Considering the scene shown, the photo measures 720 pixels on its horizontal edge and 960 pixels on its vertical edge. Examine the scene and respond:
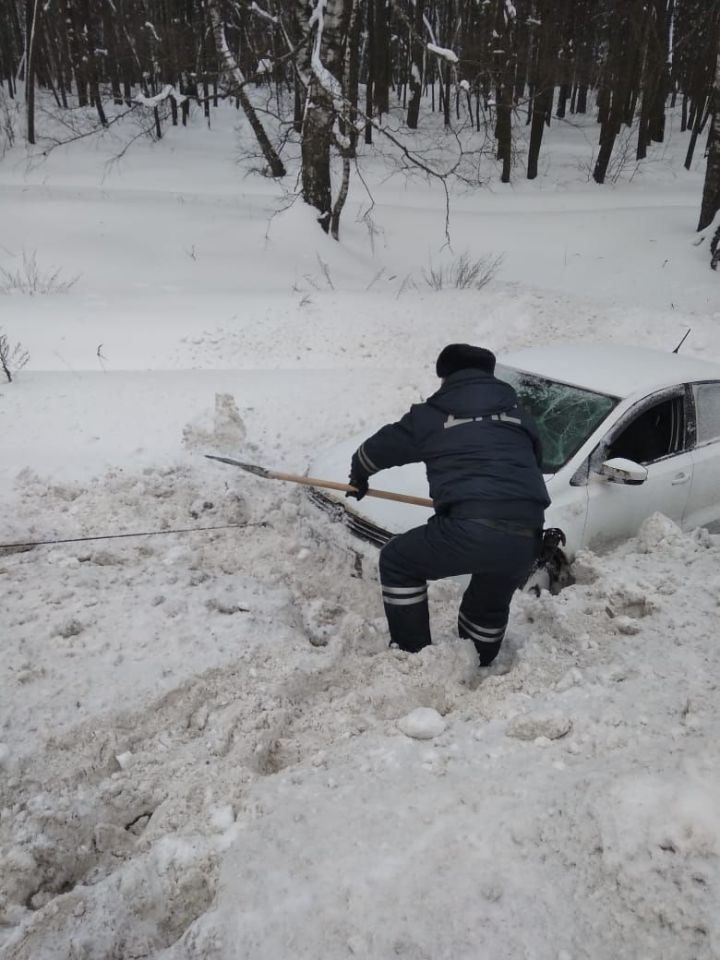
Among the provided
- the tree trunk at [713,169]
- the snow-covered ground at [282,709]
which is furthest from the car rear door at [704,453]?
the tree trunk at [713,169]

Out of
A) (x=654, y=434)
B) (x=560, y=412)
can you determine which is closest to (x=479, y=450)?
(x=560, y=412)

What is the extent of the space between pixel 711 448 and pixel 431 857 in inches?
140

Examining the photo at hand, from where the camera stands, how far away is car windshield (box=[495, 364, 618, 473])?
3.79 meters

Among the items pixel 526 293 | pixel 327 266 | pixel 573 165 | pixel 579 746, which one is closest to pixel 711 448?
pixel 579 746

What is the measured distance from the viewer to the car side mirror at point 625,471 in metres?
3.48

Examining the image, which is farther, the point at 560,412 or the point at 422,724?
the point at 560,412

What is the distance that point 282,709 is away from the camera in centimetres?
258

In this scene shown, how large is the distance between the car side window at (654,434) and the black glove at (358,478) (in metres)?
1.66

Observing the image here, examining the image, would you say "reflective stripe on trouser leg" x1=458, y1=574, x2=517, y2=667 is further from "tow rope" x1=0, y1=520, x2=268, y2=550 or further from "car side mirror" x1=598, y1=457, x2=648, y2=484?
"tow rope" x1=0, y1=520, x2=268, y2=550

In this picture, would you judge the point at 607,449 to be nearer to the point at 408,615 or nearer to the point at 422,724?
the point at 408,615

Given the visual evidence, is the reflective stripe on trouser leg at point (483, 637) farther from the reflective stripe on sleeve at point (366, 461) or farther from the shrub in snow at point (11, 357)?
the shrub in snow at point (11, 357)

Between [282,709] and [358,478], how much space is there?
1248 millimetres

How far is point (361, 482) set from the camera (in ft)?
10.9

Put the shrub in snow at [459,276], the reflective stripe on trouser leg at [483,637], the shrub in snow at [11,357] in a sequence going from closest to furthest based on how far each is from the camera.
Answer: the reflective stripe on trouser leg at [483,637]
the shrub in snow at [11,357]
the shrub in snow at [459,276]
